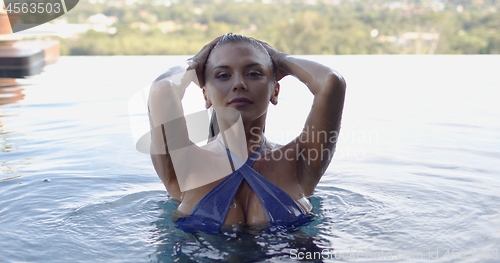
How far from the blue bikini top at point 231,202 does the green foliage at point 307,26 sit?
16.3 metres

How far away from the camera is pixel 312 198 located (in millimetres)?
2936

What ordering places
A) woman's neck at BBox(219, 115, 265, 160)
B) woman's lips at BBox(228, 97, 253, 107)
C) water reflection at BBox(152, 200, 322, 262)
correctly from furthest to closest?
woman's neck at BBox(219, 115, 265, 160) < woman's lips at BBox(228, 97, 253, 107) < water reflection at BBox(152, 200, 322, 262)

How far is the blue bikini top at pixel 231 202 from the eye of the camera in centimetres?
232

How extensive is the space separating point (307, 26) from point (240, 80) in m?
18.7

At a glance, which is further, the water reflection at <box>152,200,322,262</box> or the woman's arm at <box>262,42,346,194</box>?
the woman's arm at <box>262,42,346,194</box>

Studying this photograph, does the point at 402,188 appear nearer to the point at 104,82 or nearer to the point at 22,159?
the point at 22,159

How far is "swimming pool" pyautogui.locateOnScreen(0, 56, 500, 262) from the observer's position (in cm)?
219

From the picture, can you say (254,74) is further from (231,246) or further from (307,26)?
(307,26)

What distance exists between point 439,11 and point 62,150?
65.9 ft

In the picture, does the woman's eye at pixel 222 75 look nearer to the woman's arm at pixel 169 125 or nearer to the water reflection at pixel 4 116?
the woman's arm at pixel 169 125

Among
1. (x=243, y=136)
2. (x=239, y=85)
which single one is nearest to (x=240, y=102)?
(x=239, y=85)

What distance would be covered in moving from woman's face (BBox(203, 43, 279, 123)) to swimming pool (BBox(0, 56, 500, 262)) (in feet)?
1.85

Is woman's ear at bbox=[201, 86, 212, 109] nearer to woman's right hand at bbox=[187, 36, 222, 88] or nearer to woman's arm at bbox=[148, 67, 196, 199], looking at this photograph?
woman's right hand at bbox=[187, 36, 222, 88]

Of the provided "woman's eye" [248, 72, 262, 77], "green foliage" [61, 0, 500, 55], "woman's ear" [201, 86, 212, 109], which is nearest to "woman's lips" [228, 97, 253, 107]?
"woman's eye" [248, 72, 262, 77]
